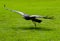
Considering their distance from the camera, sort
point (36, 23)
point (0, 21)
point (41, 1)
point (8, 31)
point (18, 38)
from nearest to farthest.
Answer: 1. point (18, 38)
2. point (8, 31)
3. point (36, 23)
4. point (0, 21)
5. point (41, 1)

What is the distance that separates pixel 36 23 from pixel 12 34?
1.81 m

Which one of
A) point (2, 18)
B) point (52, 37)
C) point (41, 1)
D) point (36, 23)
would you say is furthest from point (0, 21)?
point (41, 1)

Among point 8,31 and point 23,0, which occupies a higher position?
point 23,0

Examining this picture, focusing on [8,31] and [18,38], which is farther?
[8,31]

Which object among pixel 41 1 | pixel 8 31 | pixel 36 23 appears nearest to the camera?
pixel 8 31

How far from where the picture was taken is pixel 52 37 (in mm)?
8977

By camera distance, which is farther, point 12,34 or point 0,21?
point 0,21

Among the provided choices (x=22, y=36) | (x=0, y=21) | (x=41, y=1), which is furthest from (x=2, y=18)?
(x=41, y=1)

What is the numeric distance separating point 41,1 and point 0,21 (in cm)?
740

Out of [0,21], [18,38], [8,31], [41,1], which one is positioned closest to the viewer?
[18,38]

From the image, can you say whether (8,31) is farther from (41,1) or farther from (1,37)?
(41,1)

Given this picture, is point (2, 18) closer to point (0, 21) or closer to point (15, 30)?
point (0, 21)

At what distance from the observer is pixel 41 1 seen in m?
19.0

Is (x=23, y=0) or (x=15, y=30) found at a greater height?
(x=23, y=0)
